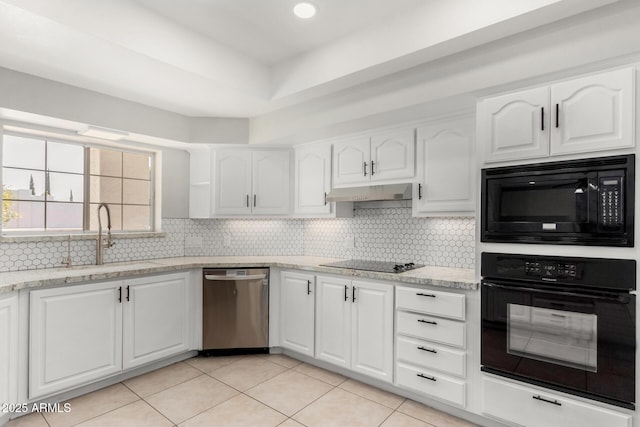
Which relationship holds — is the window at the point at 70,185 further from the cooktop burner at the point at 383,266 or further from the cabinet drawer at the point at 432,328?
the cabinet drawer at the point at 432,328

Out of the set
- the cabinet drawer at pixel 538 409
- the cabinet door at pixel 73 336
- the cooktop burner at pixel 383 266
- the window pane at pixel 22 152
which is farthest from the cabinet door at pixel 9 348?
the cabinet drawer at pixel 538 409

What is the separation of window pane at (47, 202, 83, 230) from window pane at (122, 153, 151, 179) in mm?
583

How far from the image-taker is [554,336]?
200cm

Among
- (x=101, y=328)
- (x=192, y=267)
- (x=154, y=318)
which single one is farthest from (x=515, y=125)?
(x=101, y=328)

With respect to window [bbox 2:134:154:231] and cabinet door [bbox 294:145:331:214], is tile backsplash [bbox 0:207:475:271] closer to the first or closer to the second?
window [bbox 2:134:154:231]

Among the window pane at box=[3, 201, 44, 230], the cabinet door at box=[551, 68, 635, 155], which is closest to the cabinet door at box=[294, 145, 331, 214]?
the cabinet door at box=[551, 68, 635, 155]

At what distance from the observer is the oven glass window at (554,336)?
1893mm

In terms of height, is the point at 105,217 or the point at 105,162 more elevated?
the point at 105,162

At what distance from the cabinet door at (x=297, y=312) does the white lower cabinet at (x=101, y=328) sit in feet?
3.08

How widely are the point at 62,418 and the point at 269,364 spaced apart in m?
1.56

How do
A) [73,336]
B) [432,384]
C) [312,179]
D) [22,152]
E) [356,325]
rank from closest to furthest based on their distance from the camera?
[432,384], [73,336], [356,325], [22,152], [312,179]

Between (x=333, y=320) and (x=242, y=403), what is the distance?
37.8 inches

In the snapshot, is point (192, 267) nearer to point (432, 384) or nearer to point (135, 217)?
point (135, 217)

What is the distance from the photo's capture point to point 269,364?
3.24 metres
